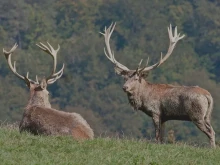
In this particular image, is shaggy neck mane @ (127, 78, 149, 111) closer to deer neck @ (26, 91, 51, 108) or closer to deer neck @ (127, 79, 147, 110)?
deer neck @ (127, 79, 147, 110)

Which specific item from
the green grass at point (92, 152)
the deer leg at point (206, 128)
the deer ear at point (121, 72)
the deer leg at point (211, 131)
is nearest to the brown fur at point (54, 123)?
the green grass at point (92, 152)

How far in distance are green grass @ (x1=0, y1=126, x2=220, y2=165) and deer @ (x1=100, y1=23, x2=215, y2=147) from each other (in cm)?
192

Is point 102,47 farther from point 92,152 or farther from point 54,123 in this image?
point 92,152

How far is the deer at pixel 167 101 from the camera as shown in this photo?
54.3 feet

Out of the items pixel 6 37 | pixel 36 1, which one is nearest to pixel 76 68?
pixel 6 37

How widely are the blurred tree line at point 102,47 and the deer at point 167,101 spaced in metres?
43.2

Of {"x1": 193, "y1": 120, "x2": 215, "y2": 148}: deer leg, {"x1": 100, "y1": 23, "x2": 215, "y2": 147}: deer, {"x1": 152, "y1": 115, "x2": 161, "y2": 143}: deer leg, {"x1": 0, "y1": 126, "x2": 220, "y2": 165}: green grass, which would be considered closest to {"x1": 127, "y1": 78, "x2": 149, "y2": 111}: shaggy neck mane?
{"x1": 100, "y1": 23, "x2": 215, "y2": 147}: deer

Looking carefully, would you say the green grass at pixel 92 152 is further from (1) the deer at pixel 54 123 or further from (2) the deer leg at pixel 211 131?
(2) the deer leg at pixel 211 131

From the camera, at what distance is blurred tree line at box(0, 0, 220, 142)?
72.3m

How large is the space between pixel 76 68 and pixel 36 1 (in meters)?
24.9

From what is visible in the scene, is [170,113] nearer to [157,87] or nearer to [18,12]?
[157,87]

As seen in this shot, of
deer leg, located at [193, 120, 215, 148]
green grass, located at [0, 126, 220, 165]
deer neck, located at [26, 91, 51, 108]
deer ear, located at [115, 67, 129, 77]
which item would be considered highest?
deer ear, located at [115, 67, 129, 77]

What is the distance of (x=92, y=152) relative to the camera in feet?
43.2

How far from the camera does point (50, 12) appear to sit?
105438 mm
